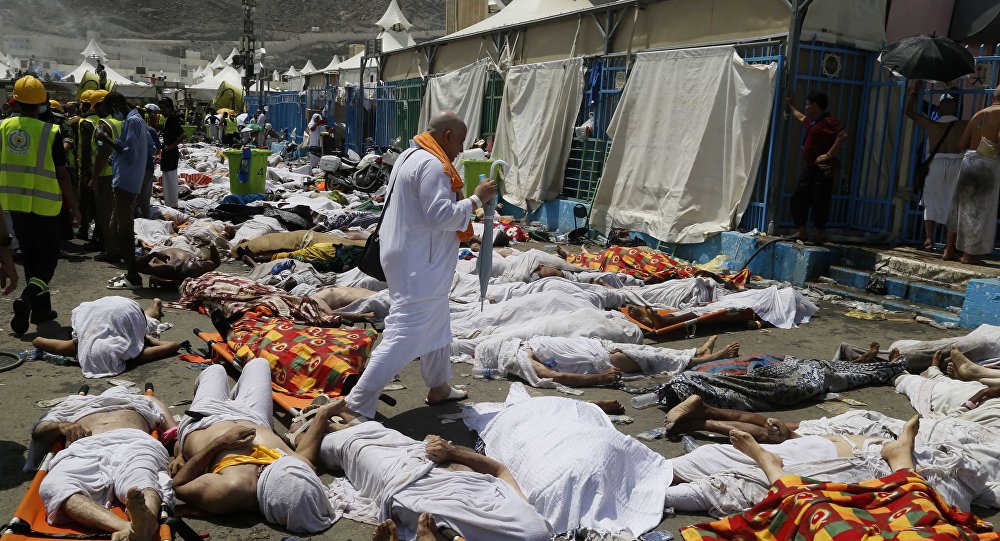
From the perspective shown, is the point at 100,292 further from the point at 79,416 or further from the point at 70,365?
the point at 79,416

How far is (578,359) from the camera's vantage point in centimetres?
512

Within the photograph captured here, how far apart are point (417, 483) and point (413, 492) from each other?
0.17ft

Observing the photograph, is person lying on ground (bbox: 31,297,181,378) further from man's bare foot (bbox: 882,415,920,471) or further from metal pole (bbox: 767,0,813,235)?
metal pole (bbox: 767,0,813,235)

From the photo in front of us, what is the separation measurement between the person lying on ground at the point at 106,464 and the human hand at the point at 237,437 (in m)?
0.30

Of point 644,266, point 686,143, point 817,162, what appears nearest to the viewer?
point 644,266

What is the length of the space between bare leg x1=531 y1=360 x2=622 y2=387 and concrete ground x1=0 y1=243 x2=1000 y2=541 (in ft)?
0.25

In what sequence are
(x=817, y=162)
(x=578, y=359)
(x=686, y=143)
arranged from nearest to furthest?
(x=578, y=359), (x=817, y=162), (x=686, y=143)

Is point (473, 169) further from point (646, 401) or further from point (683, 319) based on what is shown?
point (646, 401)

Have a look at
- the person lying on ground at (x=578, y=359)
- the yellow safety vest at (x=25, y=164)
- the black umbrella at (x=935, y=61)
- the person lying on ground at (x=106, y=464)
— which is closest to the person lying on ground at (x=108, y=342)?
the yellow safety vest at (x=25, y=164)

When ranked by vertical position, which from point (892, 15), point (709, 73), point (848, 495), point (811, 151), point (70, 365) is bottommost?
point (70, 365)

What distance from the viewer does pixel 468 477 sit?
3117mm

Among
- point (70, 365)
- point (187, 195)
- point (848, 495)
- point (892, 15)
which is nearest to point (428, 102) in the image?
point (187, 195)

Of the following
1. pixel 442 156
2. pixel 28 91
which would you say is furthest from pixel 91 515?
pixel 28 91

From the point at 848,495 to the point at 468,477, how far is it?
1.44 m
